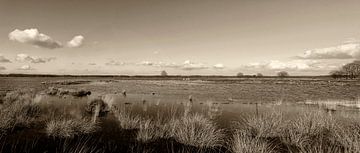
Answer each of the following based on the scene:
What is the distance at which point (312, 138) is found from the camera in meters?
9.61

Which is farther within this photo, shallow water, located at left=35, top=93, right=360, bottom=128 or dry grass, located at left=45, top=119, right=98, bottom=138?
shallow water, located at left=35, top=93, right=360, bottom=128

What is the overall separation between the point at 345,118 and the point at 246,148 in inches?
401

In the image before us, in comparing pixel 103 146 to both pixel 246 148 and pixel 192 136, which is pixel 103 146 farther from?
pixel 246 148

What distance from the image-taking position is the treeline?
142 m

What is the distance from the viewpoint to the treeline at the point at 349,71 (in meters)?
142

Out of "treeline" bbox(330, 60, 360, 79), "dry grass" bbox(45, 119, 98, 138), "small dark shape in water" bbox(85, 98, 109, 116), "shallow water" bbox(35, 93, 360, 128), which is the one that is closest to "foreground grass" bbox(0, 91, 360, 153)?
"dry grass" bbox(45, 119, 98, 138)

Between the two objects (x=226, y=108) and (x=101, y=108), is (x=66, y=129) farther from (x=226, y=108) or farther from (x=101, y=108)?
(x=226, y=108)

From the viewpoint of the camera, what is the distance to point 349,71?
149 meters

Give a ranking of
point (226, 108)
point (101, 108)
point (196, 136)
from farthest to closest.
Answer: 1. point (226, 108)
2. point (101, 108)
3. point (196, 136)

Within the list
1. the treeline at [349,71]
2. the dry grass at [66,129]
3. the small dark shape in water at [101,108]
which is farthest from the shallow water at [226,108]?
the treeline at [349,71]

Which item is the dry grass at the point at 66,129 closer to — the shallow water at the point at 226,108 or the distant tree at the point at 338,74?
the shallow water at the point at 226,108

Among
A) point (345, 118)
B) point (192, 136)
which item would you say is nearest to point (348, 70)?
point (345, 118)

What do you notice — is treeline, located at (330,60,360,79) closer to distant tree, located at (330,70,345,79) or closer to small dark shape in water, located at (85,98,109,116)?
distant tree, located at (330,70,345,79)

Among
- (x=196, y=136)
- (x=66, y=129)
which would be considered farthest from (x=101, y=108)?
(x=196, y=136)
